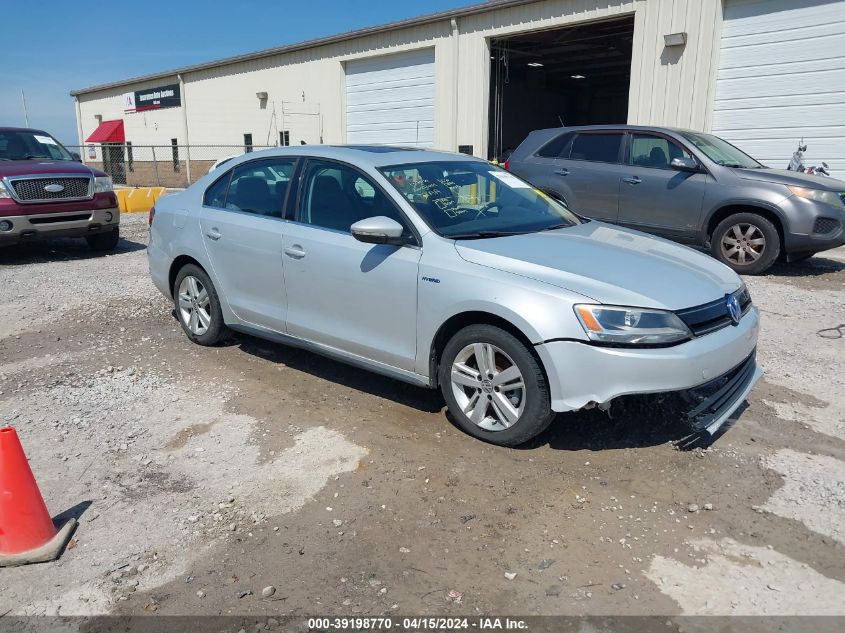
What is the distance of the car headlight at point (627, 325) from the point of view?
3.40m

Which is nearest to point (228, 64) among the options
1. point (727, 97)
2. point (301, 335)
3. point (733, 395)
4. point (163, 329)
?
point (727, 97)

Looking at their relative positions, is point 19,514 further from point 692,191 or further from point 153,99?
point 153,99

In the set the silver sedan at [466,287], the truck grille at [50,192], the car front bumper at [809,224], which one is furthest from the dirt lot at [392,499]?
the truck grille at [50,192]

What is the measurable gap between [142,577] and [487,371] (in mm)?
1981

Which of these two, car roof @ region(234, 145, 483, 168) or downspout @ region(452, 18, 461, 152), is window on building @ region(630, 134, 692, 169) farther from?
downspout @ region(452, 18, 461, 152)

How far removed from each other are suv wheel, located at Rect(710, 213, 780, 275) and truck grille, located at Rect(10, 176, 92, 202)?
8.97 meters

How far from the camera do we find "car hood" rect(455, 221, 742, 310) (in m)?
3.53

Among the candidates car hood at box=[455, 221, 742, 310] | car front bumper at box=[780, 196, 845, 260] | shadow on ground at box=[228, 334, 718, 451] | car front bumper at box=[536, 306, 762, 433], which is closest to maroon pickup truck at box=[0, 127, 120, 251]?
shadow on ground at box=[228, 334, 718, 451]

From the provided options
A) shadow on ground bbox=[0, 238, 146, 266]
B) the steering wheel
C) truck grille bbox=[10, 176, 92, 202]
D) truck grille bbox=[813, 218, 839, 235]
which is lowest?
shadow on ground bbox=[0, 238, 146, 266]

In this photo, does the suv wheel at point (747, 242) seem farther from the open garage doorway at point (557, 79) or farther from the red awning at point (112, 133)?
the red awning at point (112, 133)

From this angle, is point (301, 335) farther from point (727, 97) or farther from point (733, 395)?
point (727, 97)

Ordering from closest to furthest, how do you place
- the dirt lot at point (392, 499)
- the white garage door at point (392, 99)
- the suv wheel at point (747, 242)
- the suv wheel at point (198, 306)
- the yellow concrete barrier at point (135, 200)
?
the dirt lot at point (392, 499)
the suv wheel at point (198, 306)
the suv wheel at point (747, 242)
the yellow concrete barrier at point (135, 200)
the white garage door at point (392, 99)

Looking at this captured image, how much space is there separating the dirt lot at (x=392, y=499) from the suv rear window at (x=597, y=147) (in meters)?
4.71

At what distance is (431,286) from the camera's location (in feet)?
12.9
